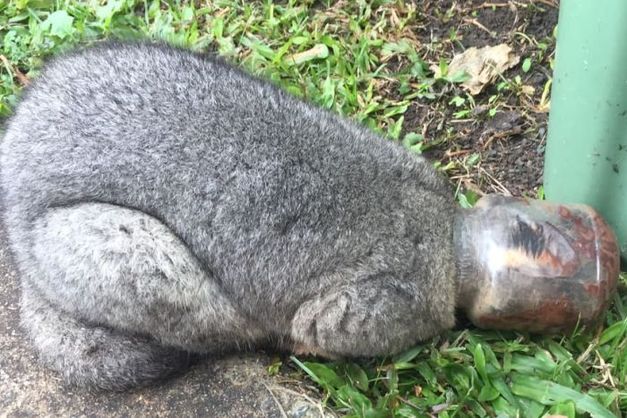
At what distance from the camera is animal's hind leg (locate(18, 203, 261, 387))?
3574mm

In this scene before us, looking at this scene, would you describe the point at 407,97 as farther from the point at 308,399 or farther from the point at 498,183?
the point at 308,399

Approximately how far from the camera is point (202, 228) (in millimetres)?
3633

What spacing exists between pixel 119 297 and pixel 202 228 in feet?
1.47

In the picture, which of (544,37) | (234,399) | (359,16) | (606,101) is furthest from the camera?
(359,16)

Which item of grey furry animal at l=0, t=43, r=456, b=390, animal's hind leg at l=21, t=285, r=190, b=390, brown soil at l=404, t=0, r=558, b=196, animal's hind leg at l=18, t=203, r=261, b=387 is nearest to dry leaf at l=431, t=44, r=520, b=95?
brown soil at l=404, t=0, r=558, b=196

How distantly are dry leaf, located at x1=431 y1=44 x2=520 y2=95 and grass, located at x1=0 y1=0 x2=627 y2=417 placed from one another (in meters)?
0.05

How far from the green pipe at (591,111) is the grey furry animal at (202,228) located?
0.64 m

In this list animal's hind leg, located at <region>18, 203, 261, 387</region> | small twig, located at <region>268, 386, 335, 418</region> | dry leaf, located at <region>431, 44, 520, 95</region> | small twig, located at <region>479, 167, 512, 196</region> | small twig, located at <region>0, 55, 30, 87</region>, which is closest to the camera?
animal's hind leg, located at <region>18, 203, 261, 387</region>

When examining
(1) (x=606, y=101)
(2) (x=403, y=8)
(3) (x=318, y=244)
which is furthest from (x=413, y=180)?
(2) (x=403, y=8)

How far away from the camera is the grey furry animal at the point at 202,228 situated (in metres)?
3.62

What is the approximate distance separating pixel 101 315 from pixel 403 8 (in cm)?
277

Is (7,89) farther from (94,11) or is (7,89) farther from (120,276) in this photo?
(120,276)

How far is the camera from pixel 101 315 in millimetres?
3697

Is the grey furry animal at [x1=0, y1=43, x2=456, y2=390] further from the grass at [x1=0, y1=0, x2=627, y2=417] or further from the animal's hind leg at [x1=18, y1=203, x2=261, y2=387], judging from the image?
the grass at [x1=0, y1=0, x2=627, y2=417]
